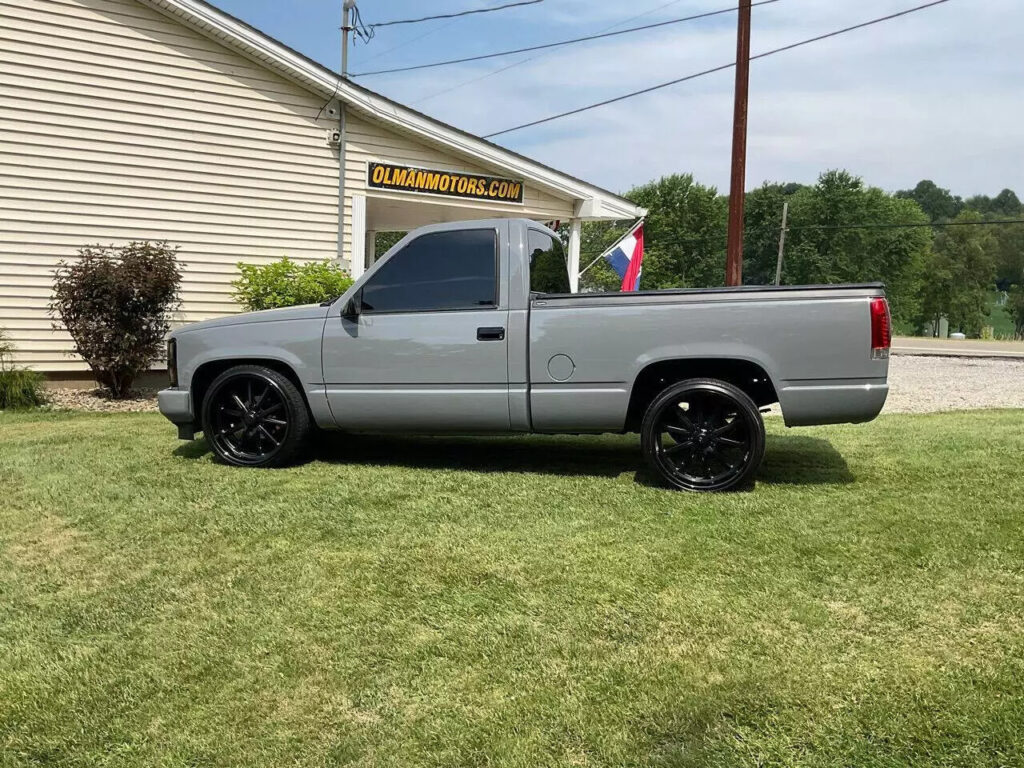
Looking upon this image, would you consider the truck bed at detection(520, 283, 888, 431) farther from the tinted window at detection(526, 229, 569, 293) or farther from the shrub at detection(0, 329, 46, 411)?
the shrub at detection(0, 329, 46, 411)

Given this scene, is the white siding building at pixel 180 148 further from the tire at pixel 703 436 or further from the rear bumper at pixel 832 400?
the rear bumper at pixel 832 400

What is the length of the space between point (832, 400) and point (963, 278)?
3292 inches

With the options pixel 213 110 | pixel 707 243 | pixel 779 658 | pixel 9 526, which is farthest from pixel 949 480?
pixel 707 243

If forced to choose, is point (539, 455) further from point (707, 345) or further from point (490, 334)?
point (707, 345)

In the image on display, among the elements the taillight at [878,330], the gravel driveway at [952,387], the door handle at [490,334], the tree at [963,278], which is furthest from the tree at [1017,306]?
the door handle at [490,334]

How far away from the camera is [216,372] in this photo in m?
5.97

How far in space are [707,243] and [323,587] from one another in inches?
2794

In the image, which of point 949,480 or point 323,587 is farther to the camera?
point 949,480

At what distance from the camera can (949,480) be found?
5188mm

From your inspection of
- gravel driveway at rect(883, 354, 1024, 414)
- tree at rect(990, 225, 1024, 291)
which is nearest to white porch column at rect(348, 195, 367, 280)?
gravel driveway at rect(883, 354, 1024, 414)

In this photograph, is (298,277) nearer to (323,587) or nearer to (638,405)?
(638,405)

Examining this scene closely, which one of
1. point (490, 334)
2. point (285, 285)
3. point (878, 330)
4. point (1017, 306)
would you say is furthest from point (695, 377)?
point (1017, 306)

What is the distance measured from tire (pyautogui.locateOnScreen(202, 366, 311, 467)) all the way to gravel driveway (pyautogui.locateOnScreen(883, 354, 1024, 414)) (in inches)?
A: 285

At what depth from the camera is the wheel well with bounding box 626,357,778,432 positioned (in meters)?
5.09
